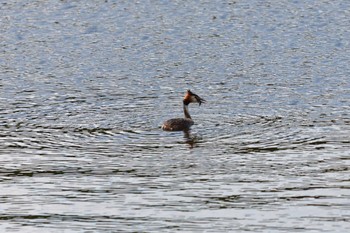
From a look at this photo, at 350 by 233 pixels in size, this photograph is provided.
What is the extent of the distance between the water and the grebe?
212mm

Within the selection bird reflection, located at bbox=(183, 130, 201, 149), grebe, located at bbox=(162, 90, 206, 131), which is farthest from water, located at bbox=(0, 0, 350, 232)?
grebe, located at bbox=(162, 90, 206, 131)

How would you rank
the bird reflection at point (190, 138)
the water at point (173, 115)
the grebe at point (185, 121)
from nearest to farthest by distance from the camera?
the water at point (173, 115), the bird reflection at point (190, 138), the grebe at point (185, 121)

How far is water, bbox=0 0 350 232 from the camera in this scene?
1576 centimetres

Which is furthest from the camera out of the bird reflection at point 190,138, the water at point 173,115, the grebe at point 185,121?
the grebe at point 185,121

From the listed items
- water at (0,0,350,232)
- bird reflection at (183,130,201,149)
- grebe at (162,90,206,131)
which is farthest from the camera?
grebe at (162,90,206,131)

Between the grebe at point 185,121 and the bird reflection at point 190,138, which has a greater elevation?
the grebe at point 185,121

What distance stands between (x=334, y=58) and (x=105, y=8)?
7.43 meters

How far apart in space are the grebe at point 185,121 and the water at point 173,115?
0.70 ft

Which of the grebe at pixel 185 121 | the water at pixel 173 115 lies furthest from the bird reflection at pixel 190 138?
the grebe at pixel 185 121

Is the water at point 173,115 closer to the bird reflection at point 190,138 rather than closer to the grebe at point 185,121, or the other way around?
the bird reflection at point 190,138

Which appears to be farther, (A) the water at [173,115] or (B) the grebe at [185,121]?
(B) the grebe at [185,121]

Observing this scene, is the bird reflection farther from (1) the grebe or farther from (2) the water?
(1) the grebe

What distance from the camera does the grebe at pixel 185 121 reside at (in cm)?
2136

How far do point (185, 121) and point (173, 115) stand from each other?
4.03ft
